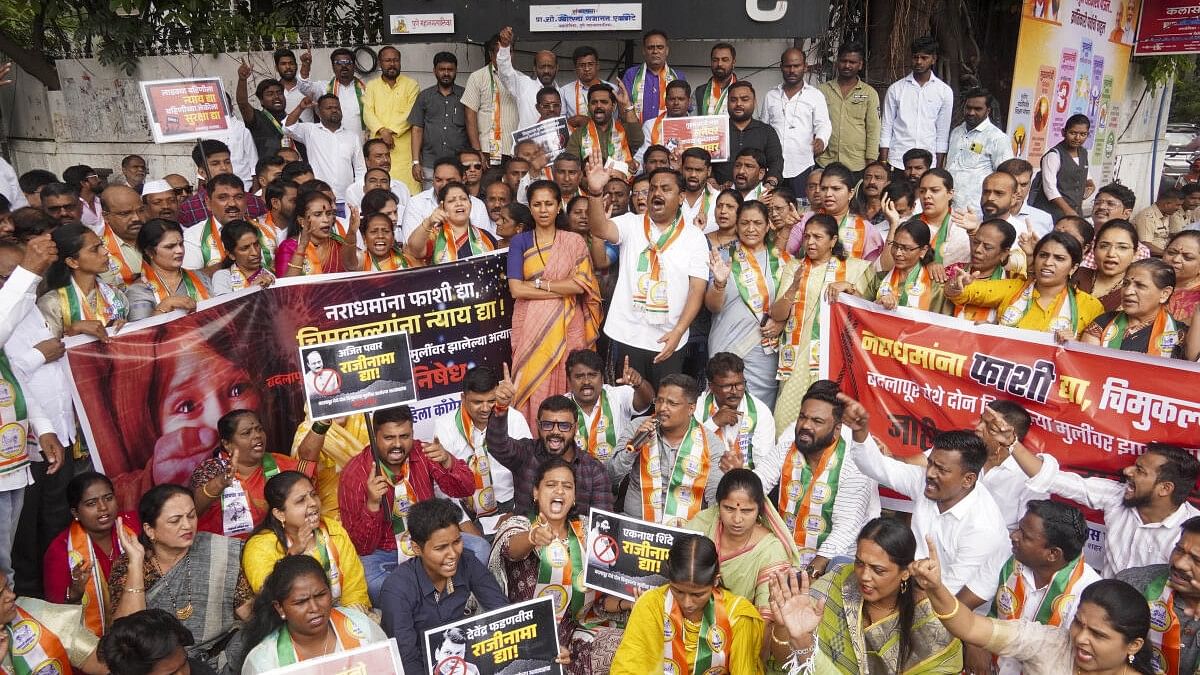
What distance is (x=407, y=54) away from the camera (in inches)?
434

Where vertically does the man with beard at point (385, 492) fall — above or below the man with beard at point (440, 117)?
Answer: below

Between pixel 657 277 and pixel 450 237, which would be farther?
pixel 450 237

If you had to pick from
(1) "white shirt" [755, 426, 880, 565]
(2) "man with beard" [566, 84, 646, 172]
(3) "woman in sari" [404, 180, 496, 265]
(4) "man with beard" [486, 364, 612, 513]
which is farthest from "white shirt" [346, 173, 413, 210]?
(1) "white shirt" [755, 426, 880, 565]

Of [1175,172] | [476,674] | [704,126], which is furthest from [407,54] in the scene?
[1175,172]

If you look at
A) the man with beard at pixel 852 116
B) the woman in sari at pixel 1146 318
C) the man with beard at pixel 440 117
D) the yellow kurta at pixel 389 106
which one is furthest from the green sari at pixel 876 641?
the yellow kurta at pixel 389 106

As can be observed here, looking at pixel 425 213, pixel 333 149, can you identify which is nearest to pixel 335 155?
pixel 333 149

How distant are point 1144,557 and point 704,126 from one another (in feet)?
15.9

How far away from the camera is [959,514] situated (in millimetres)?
4527

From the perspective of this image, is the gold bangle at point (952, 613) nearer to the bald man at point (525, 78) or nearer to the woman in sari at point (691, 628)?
the woman in sari at point (691, 628)

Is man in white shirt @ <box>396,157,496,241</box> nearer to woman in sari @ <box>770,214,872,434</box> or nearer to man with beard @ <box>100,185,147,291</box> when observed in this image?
man with beard @ <box>100,185,147,291</box>

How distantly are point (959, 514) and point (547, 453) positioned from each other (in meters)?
2.12

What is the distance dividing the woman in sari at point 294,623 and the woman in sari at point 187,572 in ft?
1.68

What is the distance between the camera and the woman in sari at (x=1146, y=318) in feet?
16.5

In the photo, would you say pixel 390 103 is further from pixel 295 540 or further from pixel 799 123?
pixel 295 540
